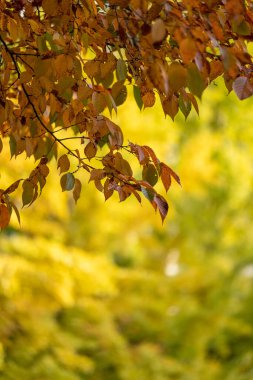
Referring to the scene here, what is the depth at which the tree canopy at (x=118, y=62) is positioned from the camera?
72.6 inches

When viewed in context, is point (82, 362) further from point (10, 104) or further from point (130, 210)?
point (10, 104)

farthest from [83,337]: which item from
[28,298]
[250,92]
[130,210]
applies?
[250,92]

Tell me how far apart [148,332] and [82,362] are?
3.71 m

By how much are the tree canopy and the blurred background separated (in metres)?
3.20

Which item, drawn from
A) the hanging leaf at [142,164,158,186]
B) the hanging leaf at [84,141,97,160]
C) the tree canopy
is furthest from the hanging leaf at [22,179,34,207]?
the hanging leaf at [142,164,158,186]

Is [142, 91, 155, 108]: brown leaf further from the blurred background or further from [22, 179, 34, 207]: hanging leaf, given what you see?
the blurred background

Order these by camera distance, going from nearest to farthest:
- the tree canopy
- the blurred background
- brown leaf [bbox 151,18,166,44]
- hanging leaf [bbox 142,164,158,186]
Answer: brown leaf [bbox 151,18,166,44], the tree canopy, hanging leaf [bbox 142,164,158,186], the blurred background

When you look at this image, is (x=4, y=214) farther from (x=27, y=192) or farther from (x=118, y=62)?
(x=118, y=62)

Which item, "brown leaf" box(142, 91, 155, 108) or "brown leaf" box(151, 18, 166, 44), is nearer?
"brown leaf" box(151, 18, 166, 44)

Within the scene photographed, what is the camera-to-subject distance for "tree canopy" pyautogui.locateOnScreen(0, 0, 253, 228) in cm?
184

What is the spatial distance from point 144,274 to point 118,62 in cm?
582

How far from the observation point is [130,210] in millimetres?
8641

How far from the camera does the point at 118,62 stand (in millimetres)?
2096

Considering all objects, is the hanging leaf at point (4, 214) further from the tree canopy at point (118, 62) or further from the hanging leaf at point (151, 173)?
the hanging leaf at point (151, 173)
